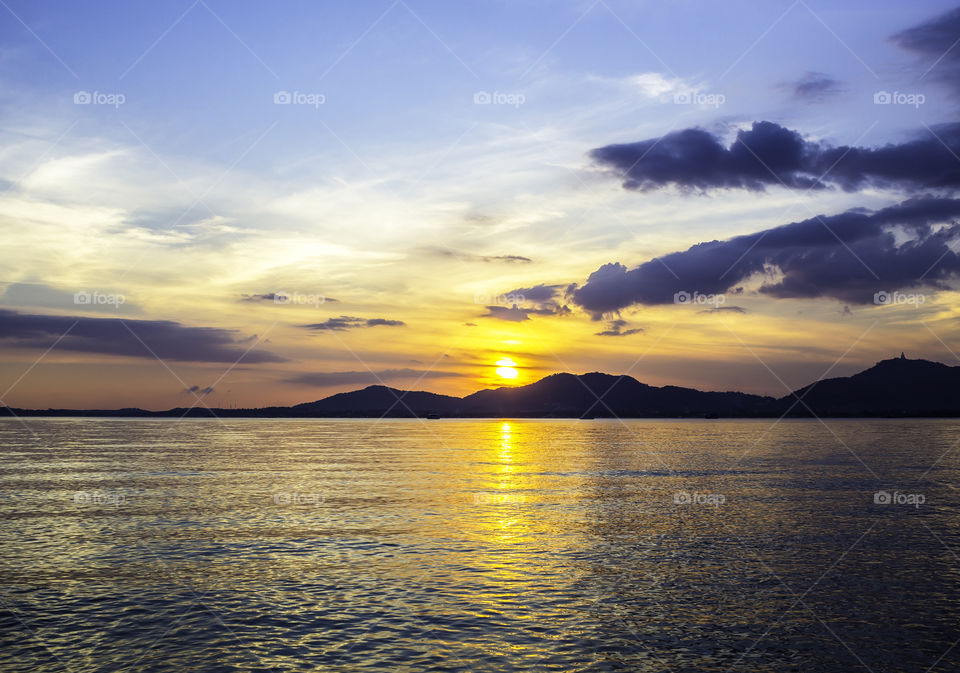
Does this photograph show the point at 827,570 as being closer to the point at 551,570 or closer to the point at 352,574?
the point at 551,570

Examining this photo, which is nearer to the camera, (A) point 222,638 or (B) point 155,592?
(A) point 222,638

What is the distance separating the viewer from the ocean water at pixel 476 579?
70.0 ft

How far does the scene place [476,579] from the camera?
1179 inches

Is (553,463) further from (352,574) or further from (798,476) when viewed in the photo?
(352,574)

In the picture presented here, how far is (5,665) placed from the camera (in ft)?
65.0

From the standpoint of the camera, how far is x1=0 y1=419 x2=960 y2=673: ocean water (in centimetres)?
2133

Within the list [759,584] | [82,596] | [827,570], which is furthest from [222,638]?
[827,570]

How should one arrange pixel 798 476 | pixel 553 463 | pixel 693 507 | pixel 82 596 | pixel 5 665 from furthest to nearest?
pixel 553 463, pixel 798 476, pixel 693 507, pixel 82 596, pixel 5 665

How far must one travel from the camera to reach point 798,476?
78188mm

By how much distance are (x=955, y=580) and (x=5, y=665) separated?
35067 mm

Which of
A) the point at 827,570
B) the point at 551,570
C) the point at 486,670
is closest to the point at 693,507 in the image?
the point at 827,570

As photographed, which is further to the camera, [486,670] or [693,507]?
[693,507]

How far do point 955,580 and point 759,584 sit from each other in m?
8.68

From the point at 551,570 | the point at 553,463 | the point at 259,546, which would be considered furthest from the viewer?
the point at 553,463
